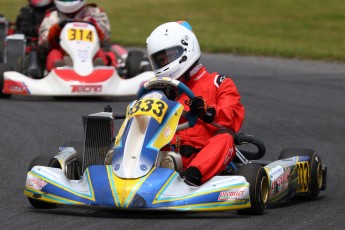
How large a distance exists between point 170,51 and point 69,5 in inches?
268

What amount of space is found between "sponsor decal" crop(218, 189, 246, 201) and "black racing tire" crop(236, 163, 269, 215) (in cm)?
10

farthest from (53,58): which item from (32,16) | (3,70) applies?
(32,16)

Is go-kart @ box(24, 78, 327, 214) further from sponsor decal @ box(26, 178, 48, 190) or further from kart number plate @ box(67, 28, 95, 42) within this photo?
kart number plate @ box(67, 28, 95, 42)

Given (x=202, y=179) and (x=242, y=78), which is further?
(x=242, y=78)

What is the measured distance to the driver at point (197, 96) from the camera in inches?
273

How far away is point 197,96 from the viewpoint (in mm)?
7023

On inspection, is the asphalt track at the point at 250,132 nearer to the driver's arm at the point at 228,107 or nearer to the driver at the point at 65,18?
the driver's arm at the point at 228,107

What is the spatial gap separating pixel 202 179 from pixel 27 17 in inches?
347

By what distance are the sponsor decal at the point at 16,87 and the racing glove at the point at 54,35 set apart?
1054mm

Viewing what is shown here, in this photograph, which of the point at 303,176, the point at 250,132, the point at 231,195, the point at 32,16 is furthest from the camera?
the point at 32,16

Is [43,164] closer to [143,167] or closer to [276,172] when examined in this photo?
[143,167]

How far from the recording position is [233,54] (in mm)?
19250

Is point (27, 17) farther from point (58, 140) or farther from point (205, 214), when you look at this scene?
point (205, 214)

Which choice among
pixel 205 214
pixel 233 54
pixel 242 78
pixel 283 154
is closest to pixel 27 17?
pixel 242 78
